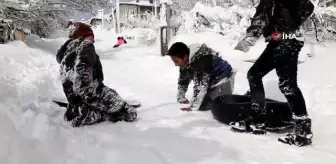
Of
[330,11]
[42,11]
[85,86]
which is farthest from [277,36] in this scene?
[42,11]

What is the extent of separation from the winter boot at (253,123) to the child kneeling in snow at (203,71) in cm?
101

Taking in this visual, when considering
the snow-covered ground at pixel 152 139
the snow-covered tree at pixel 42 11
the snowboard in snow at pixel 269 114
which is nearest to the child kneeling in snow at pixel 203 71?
the snow-covered ground at pixel 152 139

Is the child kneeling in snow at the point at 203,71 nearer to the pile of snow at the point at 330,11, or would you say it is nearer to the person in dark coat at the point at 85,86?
the person in dark coat at the point at 85,86

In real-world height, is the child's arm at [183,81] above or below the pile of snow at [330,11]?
below

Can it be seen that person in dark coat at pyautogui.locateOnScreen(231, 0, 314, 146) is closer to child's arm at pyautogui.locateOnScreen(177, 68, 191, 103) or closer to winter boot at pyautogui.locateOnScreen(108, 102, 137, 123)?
winter boot at pyautogui.locateOnScreen(108, 102, 137, 123)

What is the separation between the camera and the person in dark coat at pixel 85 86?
3562mm

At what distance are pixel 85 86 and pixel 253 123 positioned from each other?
184cm

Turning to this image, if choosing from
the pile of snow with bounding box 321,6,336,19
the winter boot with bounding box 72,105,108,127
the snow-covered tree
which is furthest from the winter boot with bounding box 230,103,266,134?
the snow-covered tree

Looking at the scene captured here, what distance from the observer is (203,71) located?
4438 millimetres

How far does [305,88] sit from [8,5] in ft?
30.7

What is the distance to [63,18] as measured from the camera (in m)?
13.5

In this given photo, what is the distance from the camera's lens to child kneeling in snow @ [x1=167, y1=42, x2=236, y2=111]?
443cm

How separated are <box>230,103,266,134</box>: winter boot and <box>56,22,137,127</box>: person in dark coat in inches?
48.1

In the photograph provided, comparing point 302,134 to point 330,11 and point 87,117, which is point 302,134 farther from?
point 330,11
